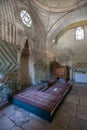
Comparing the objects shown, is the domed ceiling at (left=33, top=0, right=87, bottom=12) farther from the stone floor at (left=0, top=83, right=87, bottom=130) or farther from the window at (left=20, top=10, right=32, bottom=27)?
the stone floor at (left=0, top=83, right=87, bottom=130)

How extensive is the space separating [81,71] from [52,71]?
2.34 metres

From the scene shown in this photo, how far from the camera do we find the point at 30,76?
5.38 metres

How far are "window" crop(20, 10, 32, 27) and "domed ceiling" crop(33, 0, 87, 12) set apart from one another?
2.91ft

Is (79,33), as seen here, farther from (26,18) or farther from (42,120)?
(42,120)

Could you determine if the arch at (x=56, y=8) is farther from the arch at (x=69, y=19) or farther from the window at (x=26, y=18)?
the window at (x=26, y=18)

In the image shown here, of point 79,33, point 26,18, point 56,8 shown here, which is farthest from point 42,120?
point 79,33

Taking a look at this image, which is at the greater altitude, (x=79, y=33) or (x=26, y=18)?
(x=26, y=18)

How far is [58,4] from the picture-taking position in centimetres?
492

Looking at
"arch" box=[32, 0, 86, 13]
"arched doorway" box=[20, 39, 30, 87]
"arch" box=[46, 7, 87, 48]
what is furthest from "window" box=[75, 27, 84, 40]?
"arched doorway" box=[20, 39, 30, 87]

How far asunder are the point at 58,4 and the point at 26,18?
2.02 meters

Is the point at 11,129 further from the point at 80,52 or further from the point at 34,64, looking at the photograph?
the point at 80,52

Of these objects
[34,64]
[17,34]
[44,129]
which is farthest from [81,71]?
[44,129]

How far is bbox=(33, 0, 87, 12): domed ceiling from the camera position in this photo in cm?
469

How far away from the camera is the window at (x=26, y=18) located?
14.3 ft
